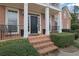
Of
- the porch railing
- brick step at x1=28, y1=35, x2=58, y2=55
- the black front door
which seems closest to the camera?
brick step at x1=28, y1=35, x2=58, y2=55

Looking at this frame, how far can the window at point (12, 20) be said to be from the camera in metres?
14.8

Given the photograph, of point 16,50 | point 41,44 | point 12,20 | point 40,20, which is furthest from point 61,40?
point 16,50

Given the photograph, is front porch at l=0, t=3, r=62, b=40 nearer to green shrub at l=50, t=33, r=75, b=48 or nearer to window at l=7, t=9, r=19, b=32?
window at l=7, t=9, r=19, b=32

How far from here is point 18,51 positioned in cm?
1005

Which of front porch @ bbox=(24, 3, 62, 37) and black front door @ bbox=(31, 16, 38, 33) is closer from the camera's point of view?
front porch @ bbox=(24, 3, 62, 37)

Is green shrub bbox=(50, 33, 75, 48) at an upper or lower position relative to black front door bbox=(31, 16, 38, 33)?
lower

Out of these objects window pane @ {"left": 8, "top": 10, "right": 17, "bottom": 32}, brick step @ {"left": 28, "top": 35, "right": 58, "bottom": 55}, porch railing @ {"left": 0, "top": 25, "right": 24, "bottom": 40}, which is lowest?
brick step @ {"left": 28, "top": 35, "right": 58, "bottom": 55}

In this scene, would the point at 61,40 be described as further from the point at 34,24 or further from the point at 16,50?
the point at 16,50

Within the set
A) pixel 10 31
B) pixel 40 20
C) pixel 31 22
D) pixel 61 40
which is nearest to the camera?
pixel 10 31

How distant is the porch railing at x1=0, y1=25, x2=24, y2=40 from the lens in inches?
543

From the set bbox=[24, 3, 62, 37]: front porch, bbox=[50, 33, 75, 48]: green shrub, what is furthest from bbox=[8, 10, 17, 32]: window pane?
bbox=[50, 33, 75, 48]: green shrub

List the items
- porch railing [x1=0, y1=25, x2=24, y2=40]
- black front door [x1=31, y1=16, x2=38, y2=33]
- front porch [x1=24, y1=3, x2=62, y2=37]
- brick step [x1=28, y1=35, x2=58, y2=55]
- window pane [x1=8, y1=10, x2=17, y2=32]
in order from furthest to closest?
black front door [x1=31, y1=16, x2=38, y2=33] → front porch [x1=24, y1=3, x2=62, y2=37] → window pane [x1=8, y1=10, x2=17, y2=32] → porch railing [x1=0, y1=25, x2=24, y2=40] → brick step [x1=28, y1=35, x2=58, y2=55]

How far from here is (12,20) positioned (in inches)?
607

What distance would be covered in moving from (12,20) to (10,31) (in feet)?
4.06
